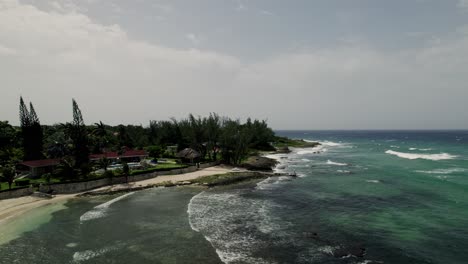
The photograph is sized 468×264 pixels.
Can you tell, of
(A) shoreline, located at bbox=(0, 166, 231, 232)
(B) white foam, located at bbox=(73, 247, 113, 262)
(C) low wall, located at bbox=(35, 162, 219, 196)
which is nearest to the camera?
(B) white foam, located at bbox=(73, 247, 113, 262)

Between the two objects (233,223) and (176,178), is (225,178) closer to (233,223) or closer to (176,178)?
(176,178)

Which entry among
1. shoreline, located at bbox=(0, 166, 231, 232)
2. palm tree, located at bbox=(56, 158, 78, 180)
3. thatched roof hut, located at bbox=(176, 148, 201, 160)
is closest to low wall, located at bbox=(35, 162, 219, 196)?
shoreline, located at bbox=(0, 166, 231, 232)

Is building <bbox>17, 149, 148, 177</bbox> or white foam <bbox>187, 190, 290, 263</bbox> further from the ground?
building <bbox>17, 149, 148, 177</bbox>

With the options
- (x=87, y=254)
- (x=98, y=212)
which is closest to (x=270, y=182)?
(x=98, y=212)

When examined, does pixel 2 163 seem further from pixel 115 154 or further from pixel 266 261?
pixel 266 261

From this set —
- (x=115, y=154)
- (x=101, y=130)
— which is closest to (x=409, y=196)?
(x=115, y=154)

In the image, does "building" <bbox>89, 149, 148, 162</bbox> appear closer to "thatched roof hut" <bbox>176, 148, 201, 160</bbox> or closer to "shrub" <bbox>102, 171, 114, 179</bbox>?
"thatched roof hut" <bbox>176, 148, 201, 160</bbox>
